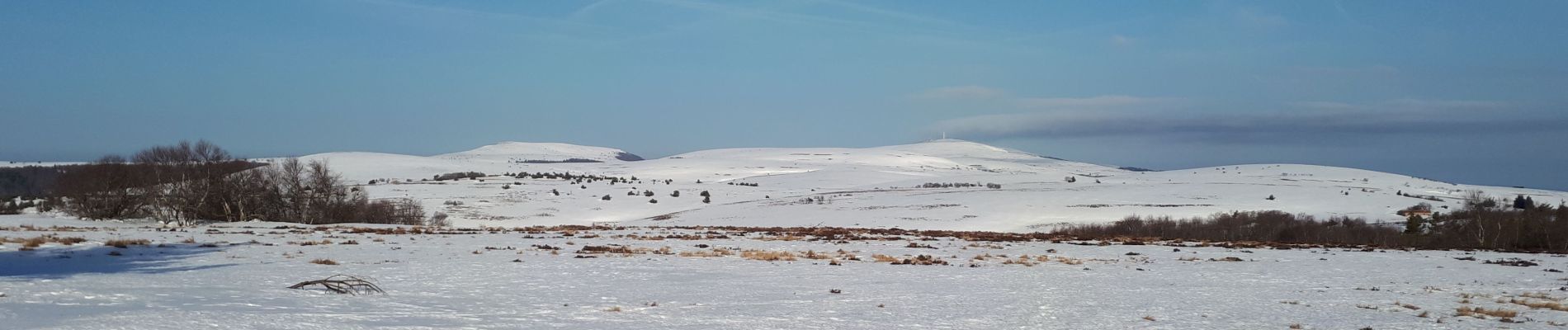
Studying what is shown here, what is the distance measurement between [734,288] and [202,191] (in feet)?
132

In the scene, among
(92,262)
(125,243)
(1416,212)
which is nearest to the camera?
(92,262)

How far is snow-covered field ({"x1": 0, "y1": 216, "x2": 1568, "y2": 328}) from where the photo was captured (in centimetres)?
1224

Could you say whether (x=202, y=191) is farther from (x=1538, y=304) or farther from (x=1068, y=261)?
(x=1538, y=304)

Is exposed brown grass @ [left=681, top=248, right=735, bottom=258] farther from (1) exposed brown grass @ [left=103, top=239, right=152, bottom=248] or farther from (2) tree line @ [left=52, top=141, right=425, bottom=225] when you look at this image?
(2) tree line @ [left=52, top=141, right=425, bottom=225]

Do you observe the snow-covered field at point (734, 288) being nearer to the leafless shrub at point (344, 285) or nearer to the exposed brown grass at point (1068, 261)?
the exposed brown grass at point (1068, 261)

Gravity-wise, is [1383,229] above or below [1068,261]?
above

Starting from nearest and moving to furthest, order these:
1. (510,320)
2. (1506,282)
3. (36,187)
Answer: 1. (510,320)
2. (1506,282)
3. (36,187)

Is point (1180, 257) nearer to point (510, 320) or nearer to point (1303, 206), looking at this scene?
point (510, 320)

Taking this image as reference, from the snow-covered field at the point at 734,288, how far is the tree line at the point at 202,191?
1921cm

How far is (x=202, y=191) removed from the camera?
46094mm

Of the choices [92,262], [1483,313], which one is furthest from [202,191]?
[1483,313]

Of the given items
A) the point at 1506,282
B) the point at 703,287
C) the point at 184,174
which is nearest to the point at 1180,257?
the point at 1506,282

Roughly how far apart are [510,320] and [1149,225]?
43.6 metres

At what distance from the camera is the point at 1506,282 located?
1886cm
